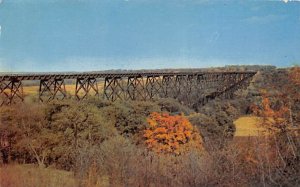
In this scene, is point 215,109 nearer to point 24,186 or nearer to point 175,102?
point 175,102

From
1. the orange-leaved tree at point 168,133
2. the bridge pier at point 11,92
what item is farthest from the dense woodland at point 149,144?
the bridge pier at point 11,92

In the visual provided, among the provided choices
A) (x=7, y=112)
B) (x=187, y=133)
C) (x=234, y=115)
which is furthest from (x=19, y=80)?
(x=234, y=115)

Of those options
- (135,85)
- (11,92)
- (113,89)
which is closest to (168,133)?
(113,89)

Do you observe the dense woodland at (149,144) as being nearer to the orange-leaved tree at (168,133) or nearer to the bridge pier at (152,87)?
the orange-leaved tree at (168,133)

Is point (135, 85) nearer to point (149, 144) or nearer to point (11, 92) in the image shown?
point (149, 144)

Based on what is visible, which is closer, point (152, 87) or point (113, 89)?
point (113, 89)
